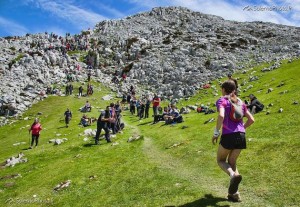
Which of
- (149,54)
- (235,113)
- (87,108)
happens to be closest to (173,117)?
(87,108)

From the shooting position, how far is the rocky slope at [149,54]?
82812 mm

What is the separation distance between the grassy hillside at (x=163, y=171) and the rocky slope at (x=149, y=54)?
4252 cm

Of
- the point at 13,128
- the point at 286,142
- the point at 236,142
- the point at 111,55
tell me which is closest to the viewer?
the point at 236,142

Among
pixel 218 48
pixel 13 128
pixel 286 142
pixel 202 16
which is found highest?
pixel 202 16

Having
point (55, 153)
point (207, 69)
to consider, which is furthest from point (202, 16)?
point (55, 153)

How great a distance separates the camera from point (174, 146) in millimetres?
26859

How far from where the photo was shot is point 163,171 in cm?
1916

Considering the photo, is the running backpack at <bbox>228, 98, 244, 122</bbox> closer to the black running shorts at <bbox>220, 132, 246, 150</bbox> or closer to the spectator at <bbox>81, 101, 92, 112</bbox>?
the black running shorts at <bbox>220, 132, 246, 150</bbox>

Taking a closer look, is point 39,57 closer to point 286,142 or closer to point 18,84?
point 18,84

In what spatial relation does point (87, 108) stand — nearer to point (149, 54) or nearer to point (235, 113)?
point (149, 54)

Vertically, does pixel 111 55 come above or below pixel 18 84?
above

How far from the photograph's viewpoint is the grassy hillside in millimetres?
13805

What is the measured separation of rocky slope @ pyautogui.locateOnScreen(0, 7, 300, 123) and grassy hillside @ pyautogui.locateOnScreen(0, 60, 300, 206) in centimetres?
4252

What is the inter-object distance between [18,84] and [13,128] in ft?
95.7
